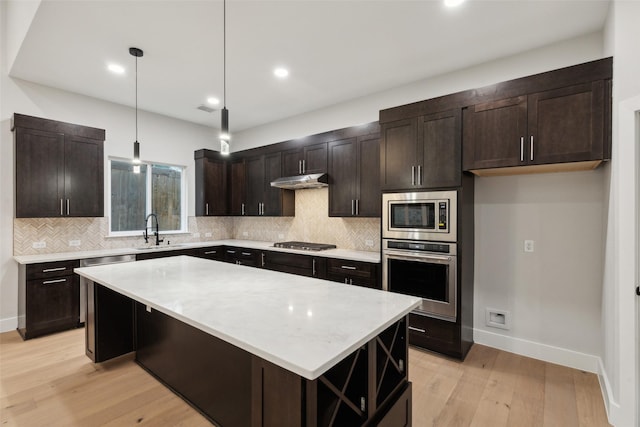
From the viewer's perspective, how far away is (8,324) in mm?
3672

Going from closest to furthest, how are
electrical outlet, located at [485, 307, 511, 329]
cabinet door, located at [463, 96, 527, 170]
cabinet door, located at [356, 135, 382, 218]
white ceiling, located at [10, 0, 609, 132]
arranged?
white ceiling, located at [10, 0, 609, 132] → cabinet door, located at [463, 96, 527, 170] → electrical outlet, located at [485, 307, 511, 329] → cabinet door, located at [356, 135, 382, 218]

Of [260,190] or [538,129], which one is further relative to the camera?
[260,190]

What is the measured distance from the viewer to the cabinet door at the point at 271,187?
193 inches

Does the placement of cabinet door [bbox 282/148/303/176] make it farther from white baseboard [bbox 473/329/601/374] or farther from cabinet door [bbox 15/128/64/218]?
white baseboard [bbox 473/329/601/374]

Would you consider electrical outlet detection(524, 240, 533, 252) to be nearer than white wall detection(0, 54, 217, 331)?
Yes

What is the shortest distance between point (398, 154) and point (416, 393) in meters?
2.27

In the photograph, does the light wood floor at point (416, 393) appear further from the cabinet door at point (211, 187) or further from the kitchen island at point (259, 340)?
the cabinet door at point (211, 187)

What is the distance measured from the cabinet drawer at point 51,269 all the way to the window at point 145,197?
3.35 feet

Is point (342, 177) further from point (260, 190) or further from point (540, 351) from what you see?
point (540, 351)

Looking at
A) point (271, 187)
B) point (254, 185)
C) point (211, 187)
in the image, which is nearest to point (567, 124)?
point (271, 187)

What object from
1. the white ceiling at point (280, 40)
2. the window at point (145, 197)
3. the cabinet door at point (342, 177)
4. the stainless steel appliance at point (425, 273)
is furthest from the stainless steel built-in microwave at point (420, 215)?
the window at point (145, 197)

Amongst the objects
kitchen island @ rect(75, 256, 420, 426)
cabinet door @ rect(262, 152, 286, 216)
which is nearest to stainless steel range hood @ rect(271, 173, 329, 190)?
cabinet door @ rect(262, 152, 286, 216)

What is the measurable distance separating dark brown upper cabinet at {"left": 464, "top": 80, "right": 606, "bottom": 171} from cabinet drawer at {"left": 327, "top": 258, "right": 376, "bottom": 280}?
149cm

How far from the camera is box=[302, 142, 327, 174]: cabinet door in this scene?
14.1ft
